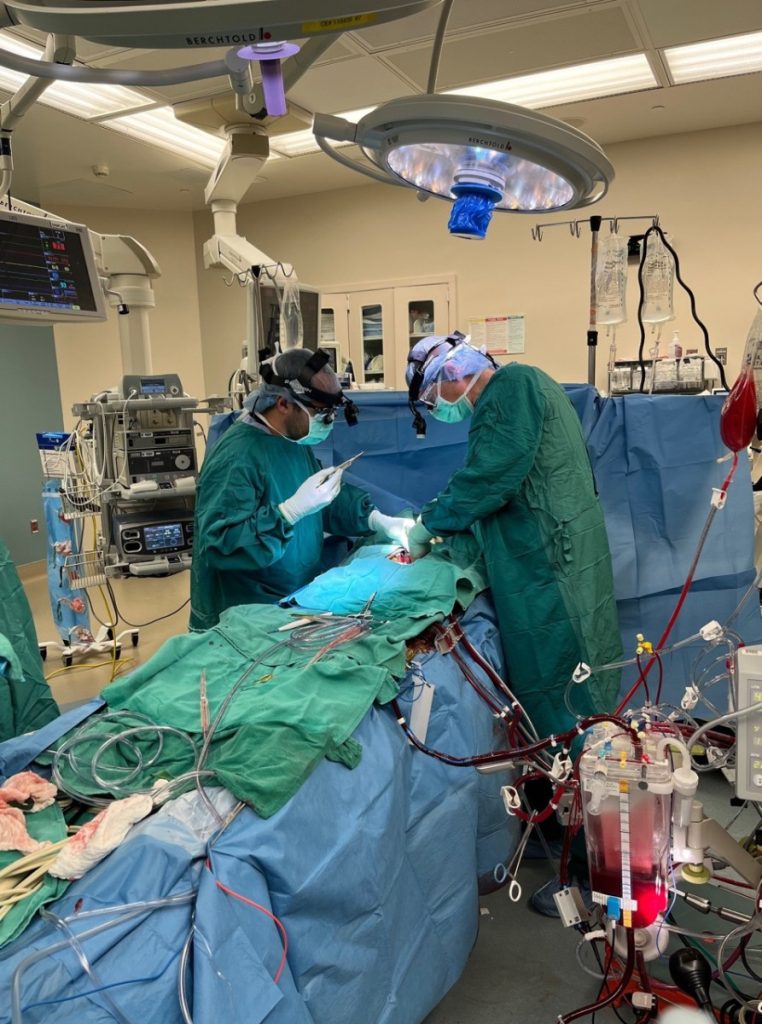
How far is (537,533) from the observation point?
210cm

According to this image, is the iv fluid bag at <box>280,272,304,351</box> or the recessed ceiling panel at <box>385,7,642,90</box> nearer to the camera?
the iv fluid bag at <box>280,272,304,351</box>

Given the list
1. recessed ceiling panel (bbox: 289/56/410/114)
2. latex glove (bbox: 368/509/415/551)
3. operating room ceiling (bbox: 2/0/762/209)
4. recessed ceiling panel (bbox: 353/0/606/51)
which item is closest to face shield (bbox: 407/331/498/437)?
latex glove (bbox: 368/509/415/551)

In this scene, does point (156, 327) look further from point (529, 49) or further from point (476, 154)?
point (476, 154)

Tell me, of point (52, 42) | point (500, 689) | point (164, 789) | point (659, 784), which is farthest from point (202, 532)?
point (659, 784)

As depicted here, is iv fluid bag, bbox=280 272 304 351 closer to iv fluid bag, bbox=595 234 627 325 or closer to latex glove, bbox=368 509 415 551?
latex glove, bbox=368 509 415 551

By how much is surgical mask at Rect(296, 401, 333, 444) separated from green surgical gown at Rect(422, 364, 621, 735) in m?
0.49

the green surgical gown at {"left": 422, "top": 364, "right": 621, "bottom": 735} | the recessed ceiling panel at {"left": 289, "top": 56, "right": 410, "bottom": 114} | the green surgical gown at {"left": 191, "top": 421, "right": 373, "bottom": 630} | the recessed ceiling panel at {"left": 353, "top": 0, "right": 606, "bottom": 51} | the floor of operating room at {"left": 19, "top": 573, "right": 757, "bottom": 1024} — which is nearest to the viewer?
the floor of operating room at {"left": 19, "top": 573, "right": 757, "bottom": 1024}

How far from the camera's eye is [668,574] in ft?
9.22

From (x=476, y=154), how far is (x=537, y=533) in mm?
1101

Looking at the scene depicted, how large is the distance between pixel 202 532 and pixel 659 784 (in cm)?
149

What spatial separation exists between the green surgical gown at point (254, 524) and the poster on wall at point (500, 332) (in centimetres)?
348

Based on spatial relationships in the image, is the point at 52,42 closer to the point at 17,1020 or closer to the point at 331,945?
the point at 17,1020

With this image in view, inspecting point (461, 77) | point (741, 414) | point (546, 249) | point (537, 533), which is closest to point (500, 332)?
point (546, 249)

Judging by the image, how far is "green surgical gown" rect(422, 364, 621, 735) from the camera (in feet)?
6.81
